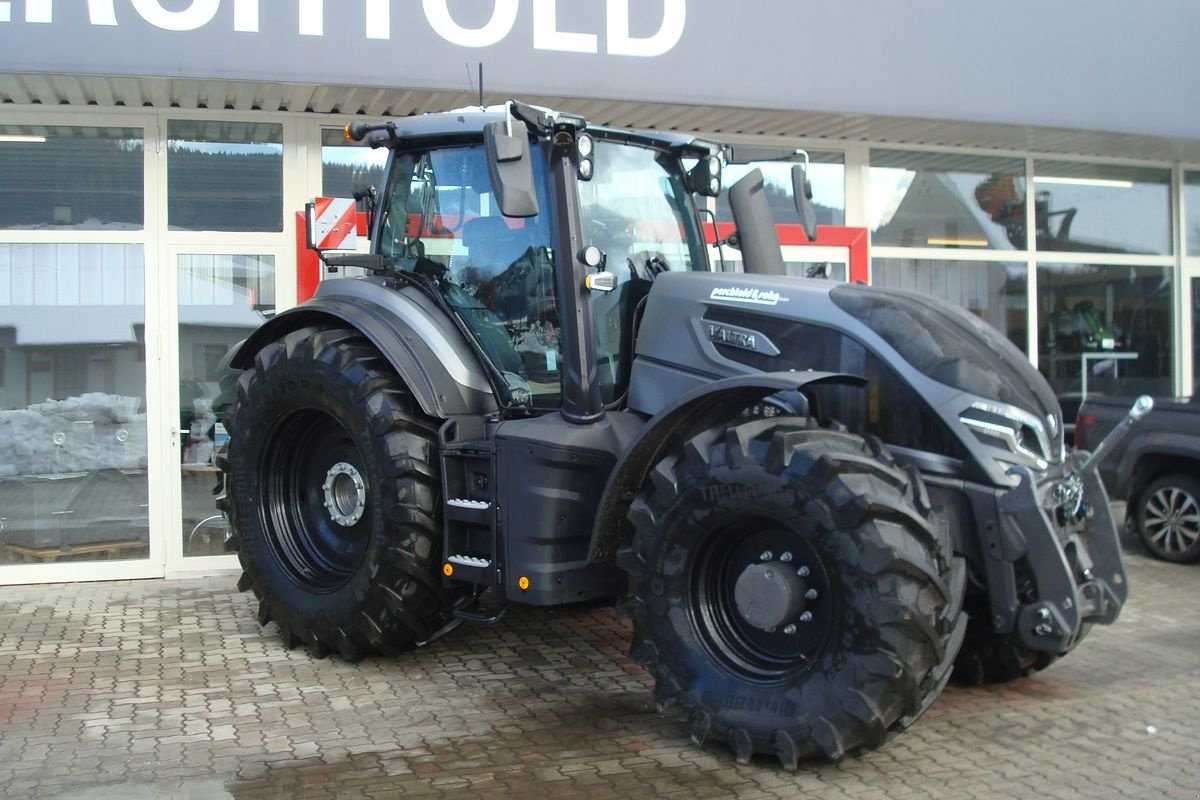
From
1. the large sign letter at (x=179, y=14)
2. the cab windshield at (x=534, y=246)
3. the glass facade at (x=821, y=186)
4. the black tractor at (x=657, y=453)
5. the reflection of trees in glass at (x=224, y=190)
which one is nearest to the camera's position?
the black tractor at (x=657, y=453)

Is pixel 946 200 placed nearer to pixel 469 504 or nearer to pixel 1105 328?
pixel 1105 328

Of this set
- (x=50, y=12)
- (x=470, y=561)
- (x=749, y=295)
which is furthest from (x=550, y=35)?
(x=470, y=561)

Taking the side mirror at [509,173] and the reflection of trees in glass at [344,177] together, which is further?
the reflection of trees in glass at [344,177]

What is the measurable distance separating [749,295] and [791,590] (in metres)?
1.37

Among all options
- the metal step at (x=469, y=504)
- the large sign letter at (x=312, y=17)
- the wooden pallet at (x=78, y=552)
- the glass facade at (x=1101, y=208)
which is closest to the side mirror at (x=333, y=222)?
the large sign letter at (x=312, y=17)

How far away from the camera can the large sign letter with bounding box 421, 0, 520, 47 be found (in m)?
7.67

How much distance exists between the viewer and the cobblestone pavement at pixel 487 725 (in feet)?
14.1

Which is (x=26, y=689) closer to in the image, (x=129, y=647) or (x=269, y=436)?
(x=129, y=647)

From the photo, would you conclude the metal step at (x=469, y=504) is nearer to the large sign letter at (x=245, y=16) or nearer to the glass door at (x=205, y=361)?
the glass door at (x=205, y=361)

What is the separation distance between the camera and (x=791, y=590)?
171 inches

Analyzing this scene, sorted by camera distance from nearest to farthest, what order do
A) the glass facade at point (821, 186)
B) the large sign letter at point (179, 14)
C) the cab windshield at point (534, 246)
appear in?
the cab windshield at point (534, 246) < the large sign letter at point (179, 14) < the glass facade at point (821, 186)

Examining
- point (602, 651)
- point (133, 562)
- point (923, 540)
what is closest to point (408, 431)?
point (602, 651)

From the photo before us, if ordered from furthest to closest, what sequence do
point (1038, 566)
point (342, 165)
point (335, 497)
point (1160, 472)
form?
point (1160, 472) < point (342, 165) < point (335, 497) < point (1038, 566)

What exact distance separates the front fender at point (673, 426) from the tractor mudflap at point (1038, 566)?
732mm
